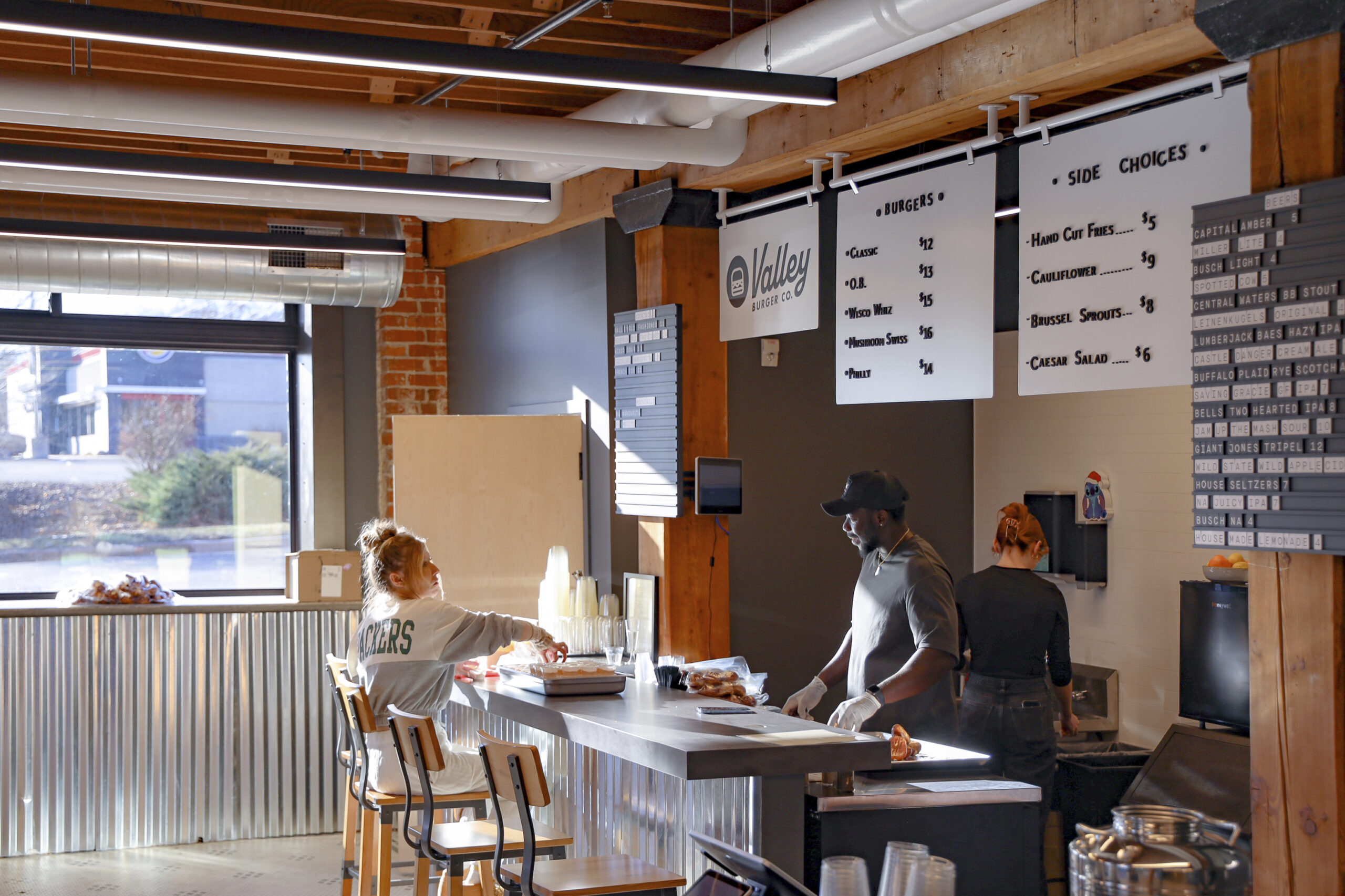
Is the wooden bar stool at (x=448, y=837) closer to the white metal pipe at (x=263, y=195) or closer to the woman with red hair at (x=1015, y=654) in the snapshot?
the woman with red hair at (x=1015, y=654)

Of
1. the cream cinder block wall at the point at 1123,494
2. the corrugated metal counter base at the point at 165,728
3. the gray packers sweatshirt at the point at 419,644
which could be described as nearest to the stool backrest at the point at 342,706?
the gray packers sweatshirt at the point at 419,644

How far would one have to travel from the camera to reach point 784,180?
5.34m

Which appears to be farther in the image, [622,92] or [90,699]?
[90,699]

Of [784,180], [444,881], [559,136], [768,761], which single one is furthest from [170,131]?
[768,761]

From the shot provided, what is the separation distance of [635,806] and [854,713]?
0.84m

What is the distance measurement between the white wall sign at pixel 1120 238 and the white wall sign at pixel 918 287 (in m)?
0.22

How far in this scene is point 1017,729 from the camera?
15.4ft

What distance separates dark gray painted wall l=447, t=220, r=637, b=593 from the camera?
Result: 5.99 meters

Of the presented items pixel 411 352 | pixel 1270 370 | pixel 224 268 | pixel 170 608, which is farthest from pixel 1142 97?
pixel 170 608

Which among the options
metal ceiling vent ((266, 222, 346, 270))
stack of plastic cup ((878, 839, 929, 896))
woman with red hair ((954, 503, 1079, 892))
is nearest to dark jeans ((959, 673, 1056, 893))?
woman with red hair ((954, 503, 1079, 892))

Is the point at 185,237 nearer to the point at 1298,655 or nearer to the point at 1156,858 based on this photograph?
the point at 1298,655

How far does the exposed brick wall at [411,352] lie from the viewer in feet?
24.6

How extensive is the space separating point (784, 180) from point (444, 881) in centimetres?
301

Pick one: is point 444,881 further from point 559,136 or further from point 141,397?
point 141,397
